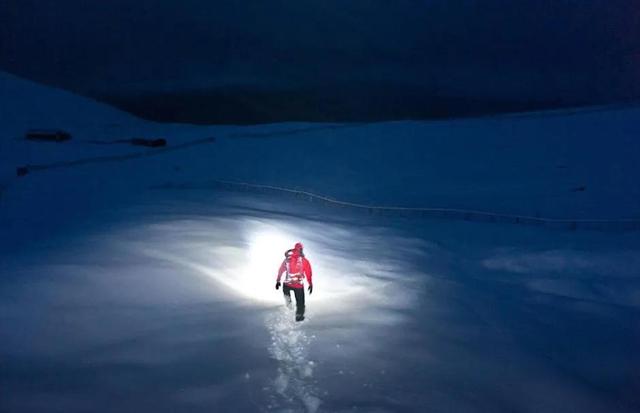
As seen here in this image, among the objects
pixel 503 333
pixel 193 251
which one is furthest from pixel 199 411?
pixel 193 251

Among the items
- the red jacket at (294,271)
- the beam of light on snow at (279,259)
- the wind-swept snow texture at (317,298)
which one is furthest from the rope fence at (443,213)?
the red jacket at (294,271)

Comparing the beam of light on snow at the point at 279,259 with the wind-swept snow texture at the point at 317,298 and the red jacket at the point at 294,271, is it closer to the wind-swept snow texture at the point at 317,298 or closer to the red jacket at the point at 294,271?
the wind-swept snow texture at the point at 317,298

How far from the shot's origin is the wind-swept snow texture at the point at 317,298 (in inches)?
183

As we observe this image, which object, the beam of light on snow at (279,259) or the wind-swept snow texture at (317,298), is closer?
the wind-swept snow texture at (317,298)

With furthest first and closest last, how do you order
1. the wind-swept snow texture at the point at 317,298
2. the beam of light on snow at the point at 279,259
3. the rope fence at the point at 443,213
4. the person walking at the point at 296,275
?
the rope fence at the point at 443,213 → the beam of light on snow at the point at 279,259 → the person walking at the point at 296,275 → the wind-swept snow texture at the point at 317,298

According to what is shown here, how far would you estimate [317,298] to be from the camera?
7.32 meters

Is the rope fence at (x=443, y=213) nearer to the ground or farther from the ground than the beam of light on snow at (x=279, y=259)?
farther from the ground

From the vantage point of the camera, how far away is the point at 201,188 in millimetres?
16750

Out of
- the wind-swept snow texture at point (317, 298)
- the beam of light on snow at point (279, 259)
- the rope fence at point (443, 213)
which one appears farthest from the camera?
the rope fence at point (443, 213)

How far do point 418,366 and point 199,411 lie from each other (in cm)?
213

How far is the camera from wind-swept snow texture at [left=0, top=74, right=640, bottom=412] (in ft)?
15.2

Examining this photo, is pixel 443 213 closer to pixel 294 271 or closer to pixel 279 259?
pixel 279 259

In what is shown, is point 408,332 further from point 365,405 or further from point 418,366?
point 365,405

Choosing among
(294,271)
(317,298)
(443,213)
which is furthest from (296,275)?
(443,213)
